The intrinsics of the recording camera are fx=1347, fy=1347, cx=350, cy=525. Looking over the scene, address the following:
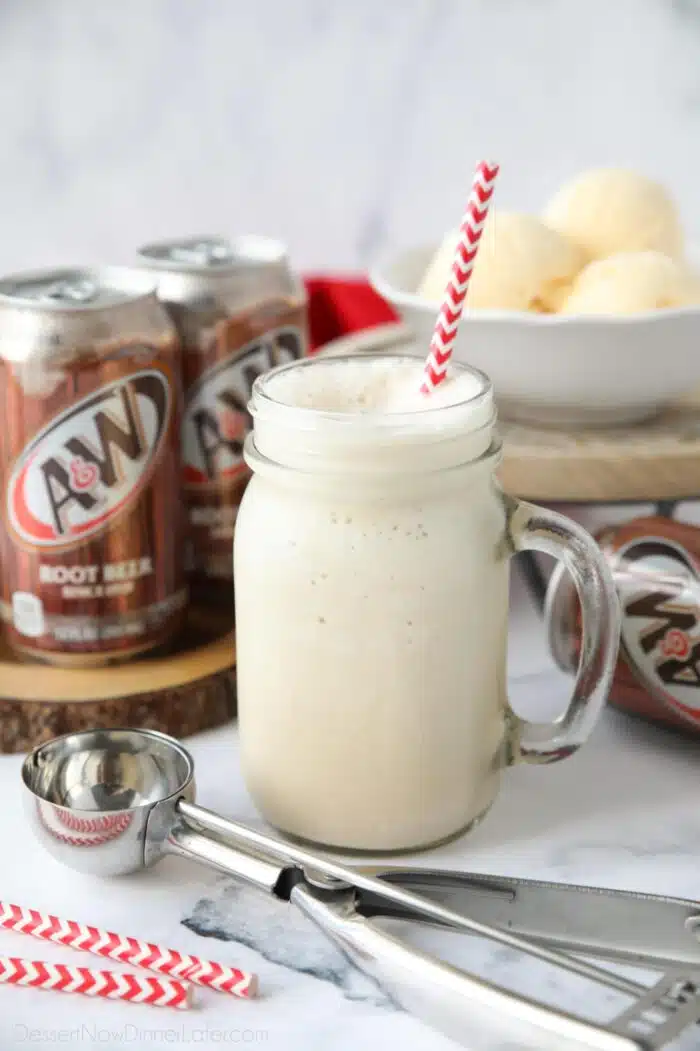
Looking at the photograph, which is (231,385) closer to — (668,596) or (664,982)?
(668,596)

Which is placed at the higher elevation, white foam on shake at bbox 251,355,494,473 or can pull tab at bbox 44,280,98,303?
can pull tab at bbox 44,280,98,303

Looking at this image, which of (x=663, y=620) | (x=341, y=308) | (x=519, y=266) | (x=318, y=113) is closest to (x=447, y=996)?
(x=663, y=620)

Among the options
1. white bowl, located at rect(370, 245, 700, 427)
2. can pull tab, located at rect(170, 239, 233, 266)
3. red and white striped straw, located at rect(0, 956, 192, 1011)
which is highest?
can pull tab, located at rect(170, 239, 233, 266)

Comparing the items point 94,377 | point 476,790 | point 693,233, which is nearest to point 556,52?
point 693,233

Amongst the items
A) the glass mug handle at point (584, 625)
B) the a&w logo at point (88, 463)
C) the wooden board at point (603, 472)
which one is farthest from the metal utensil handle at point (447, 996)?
the wooden board at point (603, 472)

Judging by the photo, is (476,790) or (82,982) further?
(476,790)

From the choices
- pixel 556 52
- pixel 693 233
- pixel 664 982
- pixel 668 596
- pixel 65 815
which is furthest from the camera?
pixel 693 233

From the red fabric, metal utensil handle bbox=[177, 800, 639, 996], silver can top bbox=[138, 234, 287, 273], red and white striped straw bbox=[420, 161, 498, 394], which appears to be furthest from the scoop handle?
the red fabric

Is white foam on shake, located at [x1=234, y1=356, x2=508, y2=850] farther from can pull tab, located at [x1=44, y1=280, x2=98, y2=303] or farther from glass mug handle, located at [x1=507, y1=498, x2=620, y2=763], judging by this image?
can pull tab, located at [x1=44, y1=280, x2=98, y2=303]
